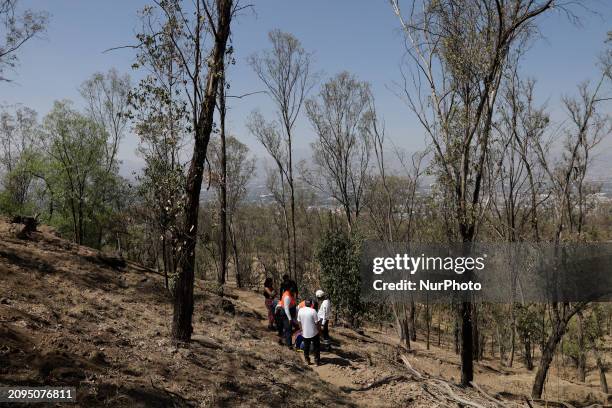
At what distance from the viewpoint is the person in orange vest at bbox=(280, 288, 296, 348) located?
34.6 ft

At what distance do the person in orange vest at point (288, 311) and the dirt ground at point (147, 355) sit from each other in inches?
15.9

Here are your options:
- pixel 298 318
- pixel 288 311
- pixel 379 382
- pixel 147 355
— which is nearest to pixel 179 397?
pixel 147 355

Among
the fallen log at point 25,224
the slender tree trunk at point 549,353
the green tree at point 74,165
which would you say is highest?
the green tree at point 74,165

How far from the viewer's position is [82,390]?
532 centimetres

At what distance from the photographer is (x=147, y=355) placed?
7.38m

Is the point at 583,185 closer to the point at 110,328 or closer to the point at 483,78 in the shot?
the point at 483,78

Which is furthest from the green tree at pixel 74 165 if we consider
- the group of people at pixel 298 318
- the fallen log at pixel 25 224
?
the group of people at pixel 298 318

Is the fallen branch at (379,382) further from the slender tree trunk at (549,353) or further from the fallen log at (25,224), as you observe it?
the fallen log at (25,224)

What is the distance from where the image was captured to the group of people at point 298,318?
9.70 meters

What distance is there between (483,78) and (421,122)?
183 centimetres

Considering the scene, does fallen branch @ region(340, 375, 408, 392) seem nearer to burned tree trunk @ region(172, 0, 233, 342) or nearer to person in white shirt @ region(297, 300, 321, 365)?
person in white shirt @ region(297, 300, 321, 365)

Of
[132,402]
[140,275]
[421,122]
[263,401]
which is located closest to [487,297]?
[421,122]

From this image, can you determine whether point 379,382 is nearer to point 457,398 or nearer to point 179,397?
point 457,398

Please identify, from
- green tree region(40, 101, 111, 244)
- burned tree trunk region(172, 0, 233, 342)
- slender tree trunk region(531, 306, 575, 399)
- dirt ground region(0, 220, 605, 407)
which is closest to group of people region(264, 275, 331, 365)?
dirt ground region(0, 220, 605, 407)
